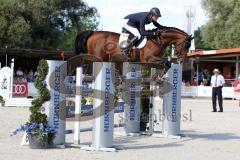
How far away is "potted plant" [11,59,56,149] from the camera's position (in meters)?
9.28

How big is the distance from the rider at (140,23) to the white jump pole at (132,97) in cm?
55

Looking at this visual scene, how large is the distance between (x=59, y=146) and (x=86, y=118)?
27.7 inches

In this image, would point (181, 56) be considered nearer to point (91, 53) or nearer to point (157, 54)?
point (157, 54)

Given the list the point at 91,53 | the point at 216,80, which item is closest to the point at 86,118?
the point at 91,53

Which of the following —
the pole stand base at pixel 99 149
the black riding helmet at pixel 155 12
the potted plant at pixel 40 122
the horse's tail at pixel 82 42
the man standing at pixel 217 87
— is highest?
the black riding helmet at pixel 155 12

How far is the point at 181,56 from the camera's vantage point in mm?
11602

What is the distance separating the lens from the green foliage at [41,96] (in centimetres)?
929

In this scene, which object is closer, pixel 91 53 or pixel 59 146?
pixel 59 146

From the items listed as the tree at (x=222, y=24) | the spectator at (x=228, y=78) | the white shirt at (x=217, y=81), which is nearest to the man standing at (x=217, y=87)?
the white shirt at (x=217, y=81)

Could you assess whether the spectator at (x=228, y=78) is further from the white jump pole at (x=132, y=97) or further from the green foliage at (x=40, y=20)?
the white jump pole at (x=132, y=97)

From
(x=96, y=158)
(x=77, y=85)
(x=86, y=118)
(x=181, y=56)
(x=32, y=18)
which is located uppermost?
(x=32, y=18)

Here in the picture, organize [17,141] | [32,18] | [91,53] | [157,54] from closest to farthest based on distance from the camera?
[17,141] < [157,54] < [91,53] < [32,18]

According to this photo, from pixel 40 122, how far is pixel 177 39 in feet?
12.5

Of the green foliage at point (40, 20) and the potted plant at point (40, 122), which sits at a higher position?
the green foliage at point (40, 20)
